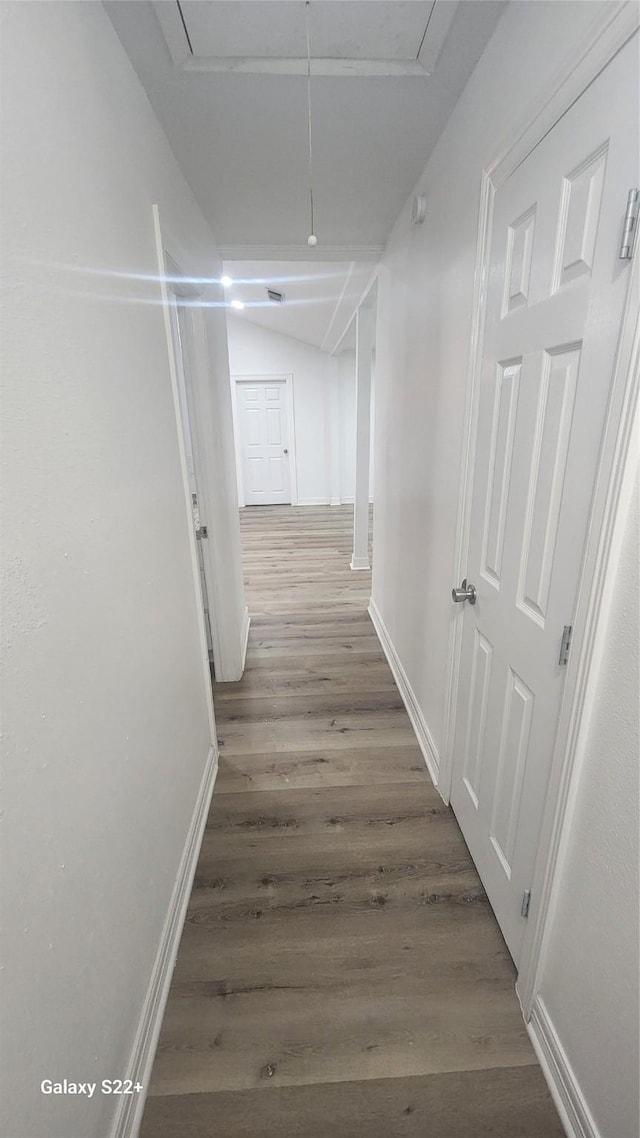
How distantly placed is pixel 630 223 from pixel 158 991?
1.92 meters

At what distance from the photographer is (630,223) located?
74 cm

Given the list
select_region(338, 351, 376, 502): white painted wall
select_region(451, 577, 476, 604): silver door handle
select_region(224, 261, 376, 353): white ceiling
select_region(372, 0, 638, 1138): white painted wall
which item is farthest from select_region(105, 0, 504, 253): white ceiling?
select_region(338, 351, 376, 502): white painted wall

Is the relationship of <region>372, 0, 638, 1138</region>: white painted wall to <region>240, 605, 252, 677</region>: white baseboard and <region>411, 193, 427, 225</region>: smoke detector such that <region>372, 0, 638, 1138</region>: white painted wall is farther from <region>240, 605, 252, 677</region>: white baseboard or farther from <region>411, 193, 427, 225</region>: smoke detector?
<region>240, 605, 252, 677</region>: white baseboard

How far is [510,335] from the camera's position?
115cm

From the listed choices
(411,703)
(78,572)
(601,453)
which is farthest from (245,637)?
(601,453)

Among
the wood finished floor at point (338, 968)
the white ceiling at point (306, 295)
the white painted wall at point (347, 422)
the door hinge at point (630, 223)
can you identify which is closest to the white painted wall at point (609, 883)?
the wood finished floor at point (338, 968)

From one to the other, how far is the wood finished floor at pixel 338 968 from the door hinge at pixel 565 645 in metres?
0.96

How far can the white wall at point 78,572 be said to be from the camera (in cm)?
67

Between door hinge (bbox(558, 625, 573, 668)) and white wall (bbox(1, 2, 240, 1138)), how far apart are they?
3.12 ft

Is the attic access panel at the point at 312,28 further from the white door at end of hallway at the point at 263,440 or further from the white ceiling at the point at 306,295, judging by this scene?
the white door at end of hallway at the point at 263,440

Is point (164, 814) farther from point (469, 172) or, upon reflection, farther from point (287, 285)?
point (287, 285)

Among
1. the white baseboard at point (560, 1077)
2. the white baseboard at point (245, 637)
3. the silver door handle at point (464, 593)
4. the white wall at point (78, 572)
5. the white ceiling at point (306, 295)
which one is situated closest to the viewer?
the white wall at point (78, 572)

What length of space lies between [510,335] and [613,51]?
1.57 feet

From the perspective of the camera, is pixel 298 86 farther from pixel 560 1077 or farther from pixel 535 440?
pixel 560 1077
